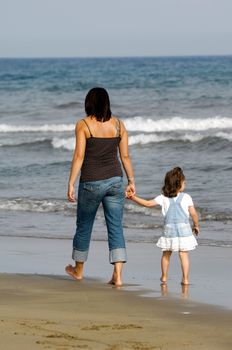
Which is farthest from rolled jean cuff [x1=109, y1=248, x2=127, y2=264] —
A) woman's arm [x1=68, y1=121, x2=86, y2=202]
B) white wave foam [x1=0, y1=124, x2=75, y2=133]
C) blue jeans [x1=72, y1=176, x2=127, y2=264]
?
white wave foam [x1=0, y1=124, x2=75, y2=133]

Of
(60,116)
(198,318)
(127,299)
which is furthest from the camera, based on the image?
(60,116)

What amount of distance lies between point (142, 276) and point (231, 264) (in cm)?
99

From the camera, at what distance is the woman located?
7.43m

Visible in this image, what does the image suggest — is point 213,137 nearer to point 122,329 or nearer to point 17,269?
point 17,269

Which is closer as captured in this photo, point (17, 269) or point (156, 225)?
point (17, 269)

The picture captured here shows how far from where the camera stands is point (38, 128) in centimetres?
2838

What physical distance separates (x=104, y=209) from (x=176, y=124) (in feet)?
63.9

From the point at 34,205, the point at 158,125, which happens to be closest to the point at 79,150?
the point at 34,205

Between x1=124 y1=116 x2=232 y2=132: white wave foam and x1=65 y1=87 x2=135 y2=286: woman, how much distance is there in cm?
1811

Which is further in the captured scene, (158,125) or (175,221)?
(158,125)

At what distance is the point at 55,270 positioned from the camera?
27.8ft

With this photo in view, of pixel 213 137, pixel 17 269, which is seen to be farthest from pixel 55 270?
pixel 213 137

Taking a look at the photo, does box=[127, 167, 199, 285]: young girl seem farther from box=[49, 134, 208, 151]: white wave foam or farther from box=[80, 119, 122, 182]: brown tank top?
box=[49, 134, 208, 151]: white wave foam

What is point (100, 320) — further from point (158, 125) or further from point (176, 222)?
point (158, 125)
